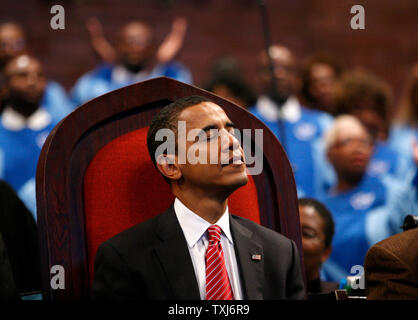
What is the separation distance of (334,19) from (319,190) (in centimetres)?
265

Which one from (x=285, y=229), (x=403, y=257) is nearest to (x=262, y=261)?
(x=285, y=229)

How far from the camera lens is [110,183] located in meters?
1.65

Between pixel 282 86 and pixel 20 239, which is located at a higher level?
pixel 282 86

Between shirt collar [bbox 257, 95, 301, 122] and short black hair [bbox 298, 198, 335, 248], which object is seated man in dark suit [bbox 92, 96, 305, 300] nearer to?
short black hair [bbox 298, 198, 335, 248]

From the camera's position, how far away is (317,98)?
429cm

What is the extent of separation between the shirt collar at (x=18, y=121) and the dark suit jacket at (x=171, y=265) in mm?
2411

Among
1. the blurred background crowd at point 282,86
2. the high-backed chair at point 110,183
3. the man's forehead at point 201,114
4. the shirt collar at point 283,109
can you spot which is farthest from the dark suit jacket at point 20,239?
the shirt collar at point 283,109

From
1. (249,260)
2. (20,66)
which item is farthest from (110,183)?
(20,66)

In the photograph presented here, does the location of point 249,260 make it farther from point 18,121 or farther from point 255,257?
point 18,121

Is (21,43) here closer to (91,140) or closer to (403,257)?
(91,140)

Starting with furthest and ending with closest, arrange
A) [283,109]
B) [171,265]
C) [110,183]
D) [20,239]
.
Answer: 1. [283,109]
2. [20,239]
3. [110,183]
4. [171,265]

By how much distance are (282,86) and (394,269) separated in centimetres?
270

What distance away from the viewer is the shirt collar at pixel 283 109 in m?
4.05

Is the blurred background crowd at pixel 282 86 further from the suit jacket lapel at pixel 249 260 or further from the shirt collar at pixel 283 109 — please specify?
the suit jacket lapel at pixel 249 260
